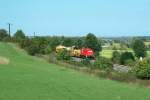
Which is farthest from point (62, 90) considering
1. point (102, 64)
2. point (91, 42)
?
point (91, 42)

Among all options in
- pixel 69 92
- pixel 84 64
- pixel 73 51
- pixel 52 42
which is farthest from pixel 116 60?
pixel 69 92

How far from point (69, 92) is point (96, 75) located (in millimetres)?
10673

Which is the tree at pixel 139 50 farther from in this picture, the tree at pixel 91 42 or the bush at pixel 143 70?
the bush at pixel 143 70

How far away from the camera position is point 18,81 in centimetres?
2583

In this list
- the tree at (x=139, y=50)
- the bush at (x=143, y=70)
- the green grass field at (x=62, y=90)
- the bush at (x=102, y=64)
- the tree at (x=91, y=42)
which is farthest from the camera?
the tree at (x=91, y=42)

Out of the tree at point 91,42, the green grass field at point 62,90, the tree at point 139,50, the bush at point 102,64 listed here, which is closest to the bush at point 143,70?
the green grass field at point 62,90

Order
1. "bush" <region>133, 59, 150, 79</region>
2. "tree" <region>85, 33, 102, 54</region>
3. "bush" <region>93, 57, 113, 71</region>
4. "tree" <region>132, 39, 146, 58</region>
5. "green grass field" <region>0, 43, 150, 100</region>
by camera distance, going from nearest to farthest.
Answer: "green grass field" <region>0, 43, 150, 100</region> < "bush" <region>133, 59, 150, 79</region> < "bush" <region>93, 57, 113, 71</region> < "tree" <region>132, 39, 146, 58</region> < "tree" <region>85, 33, 102, 54</region>

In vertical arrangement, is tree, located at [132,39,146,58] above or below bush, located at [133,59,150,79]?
below

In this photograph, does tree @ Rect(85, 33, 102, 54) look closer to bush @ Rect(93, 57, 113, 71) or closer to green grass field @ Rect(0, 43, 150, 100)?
bush @ Rect(93, 57, 113, 71)

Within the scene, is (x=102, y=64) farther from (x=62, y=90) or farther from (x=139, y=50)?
(x=139, y=50)

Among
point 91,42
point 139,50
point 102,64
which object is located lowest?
point 139,50

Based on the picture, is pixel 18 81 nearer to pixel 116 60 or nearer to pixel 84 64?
pixel 84 64

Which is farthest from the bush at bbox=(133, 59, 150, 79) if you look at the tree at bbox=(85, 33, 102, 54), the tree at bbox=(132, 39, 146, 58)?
the tree at bbox=(85, 33, 102, 54)

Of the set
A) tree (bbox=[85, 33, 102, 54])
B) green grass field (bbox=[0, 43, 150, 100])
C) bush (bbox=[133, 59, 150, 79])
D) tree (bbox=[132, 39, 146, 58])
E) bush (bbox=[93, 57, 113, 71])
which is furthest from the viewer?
tree (bbox=[85, 33, 102, 54])
